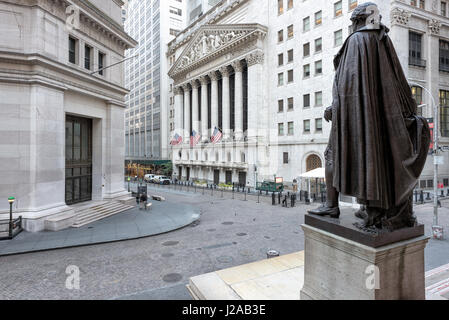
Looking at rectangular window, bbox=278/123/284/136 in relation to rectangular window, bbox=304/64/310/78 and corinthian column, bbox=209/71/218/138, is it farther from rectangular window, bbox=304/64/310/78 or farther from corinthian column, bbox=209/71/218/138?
corinthian column, bbox=209/71/218/138

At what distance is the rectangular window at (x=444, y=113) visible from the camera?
33.2 m

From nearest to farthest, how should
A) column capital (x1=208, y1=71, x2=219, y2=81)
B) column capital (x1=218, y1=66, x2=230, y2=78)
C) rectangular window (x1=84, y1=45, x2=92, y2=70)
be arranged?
rectangular window (x1=84, y1=45, x2=92, y2=70) → column capital (x1=218, y1=66, x2=230, y2=78) → column capital (x1=208, y1=71, x2=219, y2=81)

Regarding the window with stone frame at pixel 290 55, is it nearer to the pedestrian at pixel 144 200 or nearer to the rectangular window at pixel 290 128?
the rectangular window at pixel 290 128

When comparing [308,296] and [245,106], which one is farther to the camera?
[245,106]

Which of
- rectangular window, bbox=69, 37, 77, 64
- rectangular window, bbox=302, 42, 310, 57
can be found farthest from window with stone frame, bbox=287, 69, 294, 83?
rectangular window, bbox=69, 37, 77, 64

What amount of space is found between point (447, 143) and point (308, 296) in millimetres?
39959

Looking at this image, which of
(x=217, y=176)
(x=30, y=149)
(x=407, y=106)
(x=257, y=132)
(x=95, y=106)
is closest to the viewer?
(x=407, y=106)

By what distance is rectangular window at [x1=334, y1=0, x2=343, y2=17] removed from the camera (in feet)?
105

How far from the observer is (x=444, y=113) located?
109ft

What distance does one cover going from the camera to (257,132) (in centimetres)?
4109

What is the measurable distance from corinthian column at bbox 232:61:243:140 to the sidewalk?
24062mm
